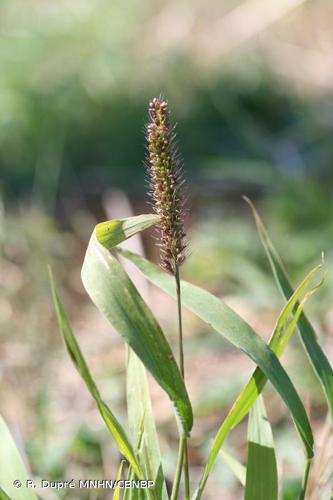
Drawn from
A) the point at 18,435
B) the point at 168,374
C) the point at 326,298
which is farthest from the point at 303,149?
the point at 168,374

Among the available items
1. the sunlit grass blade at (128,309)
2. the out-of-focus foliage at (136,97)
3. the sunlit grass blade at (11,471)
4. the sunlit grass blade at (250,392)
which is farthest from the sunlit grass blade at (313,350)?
the out-of-focus foliage at (136,97)

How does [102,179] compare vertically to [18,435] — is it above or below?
above

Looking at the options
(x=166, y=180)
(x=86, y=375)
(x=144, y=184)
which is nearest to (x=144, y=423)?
(x=86, y=375)

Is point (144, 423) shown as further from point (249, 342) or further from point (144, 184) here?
point (144, 184)

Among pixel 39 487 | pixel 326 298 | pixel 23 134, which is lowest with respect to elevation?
pixel 39 487

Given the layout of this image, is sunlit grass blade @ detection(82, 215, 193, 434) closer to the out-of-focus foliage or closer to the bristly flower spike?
the bristly flower spike

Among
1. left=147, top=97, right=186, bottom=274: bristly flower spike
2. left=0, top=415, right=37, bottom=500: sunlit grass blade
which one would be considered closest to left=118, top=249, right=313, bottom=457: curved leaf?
left=147, top=97, right=186, bottom=274: bristly flower spike

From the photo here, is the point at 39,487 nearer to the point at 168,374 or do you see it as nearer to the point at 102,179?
the point at 168,374

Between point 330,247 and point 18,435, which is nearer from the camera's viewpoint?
point 18,435
